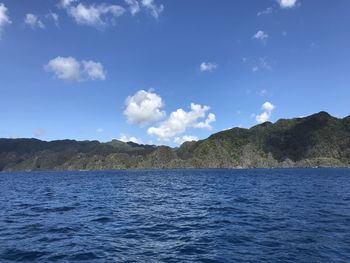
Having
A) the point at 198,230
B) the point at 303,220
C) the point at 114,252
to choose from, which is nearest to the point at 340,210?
the point at 303,220

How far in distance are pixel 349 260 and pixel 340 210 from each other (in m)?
22.2

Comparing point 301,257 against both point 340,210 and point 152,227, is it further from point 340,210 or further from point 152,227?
point 340,210

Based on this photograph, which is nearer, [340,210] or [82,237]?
[82,237]

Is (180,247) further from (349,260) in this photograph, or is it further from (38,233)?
(38,233)

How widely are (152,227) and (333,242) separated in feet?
48.9

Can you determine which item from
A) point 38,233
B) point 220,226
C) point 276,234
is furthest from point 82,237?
point 276,234

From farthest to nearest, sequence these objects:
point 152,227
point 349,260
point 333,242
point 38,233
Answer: point 152,227, point 38,233, point 333,242, point 349,260

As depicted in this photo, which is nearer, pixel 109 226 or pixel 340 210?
pixel 109 226

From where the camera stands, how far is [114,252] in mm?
23766

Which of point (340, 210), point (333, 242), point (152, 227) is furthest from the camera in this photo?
point (340, 210)

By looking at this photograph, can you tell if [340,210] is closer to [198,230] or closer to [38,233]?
[198,230]

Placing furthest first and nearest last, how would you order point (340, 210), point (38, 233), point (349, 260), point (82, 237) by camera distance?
point (340, 210) → point (38, 233) → point (82, 237) → point (349, 260)

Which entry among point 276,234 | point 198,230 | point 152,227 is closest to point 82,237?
point 152,227

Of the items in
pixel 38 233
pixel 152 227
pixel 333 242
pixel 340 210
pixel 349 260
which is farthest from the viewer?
pixel 340 210
